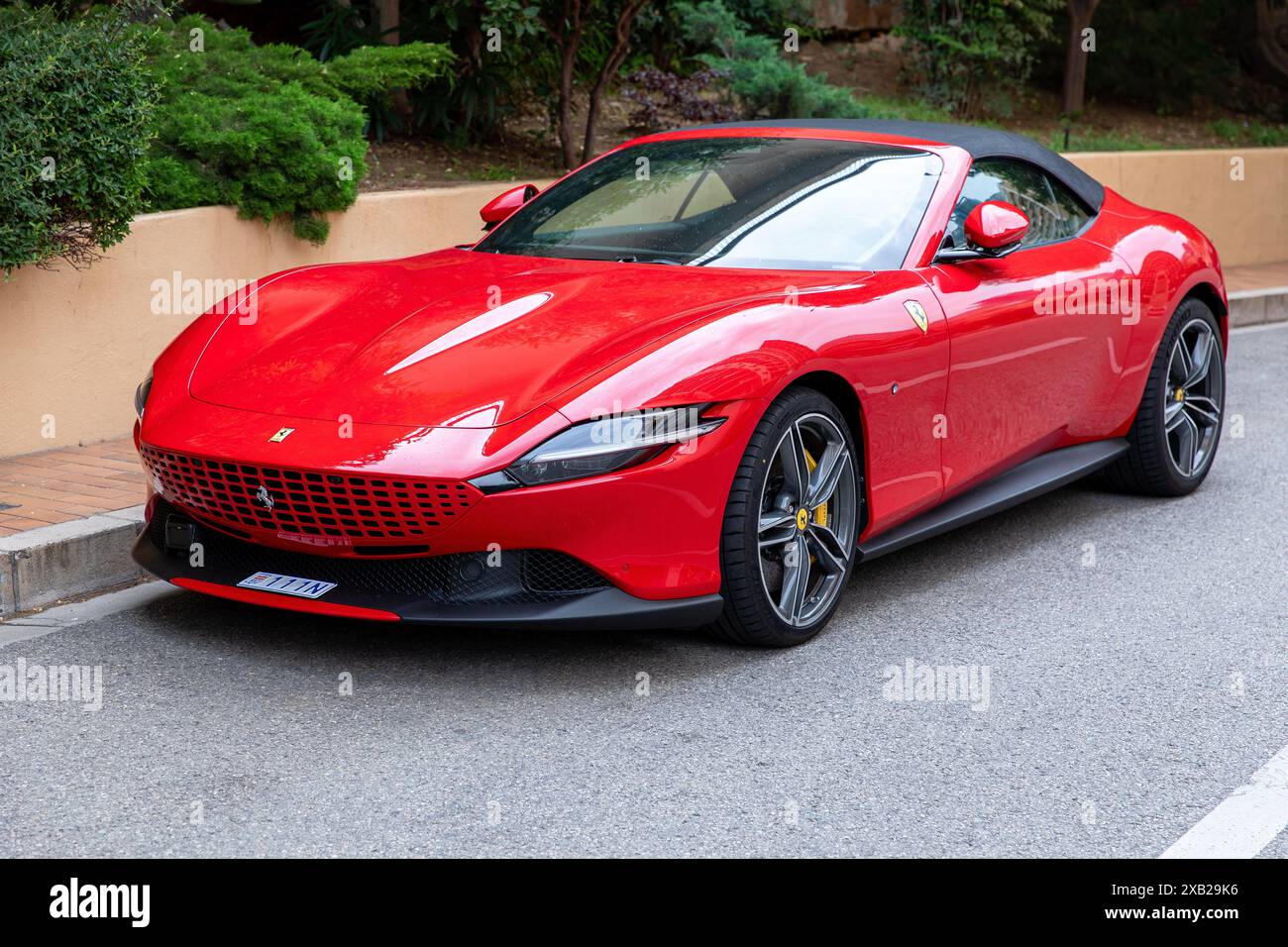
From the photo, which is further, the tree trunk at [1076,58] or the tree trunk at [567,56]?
the tree trunk at [1076,58]

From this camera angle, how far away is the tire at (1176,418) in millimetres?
6109

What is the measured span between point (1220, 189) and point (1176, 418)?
349 inches

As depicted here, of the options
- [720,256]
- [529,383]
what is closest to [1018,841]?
[529,383]

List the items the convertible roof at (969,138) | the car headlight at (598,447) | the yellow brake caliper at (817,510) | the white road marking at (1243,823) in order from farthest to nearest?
the convertible roof at (969,138) → the yellow brake caliper at (817,510) → the car headlight at (598,447) → the white road marking at (1243,823)

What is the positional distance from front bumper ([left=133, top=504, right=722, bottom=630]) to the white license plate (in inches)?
0.6

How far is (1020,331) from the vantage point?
17.0 feet

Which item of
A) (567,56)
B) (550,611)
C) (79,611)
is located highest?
(567,56)

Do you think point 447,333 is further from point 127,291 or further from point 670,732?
point 127,291

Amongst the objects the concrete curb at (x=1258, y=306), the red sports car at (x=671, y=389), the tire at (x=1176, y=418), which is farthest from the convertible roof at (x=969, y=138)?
the concrete curb at (x=1258, y=306)

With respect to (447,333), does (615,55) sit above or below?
above

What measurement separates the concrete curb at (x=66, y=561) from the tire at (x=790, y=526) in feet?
6.46

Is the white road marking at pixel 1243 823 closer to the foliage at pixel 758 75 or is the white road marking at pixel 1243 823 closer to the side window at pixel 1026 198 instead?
the side window at pixel 1026 198

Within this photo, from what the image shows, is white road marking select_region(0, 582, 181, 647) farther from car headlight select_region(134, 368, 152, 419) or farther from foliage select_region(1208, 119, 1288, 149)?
foliage select_region(1208, 119, 1288, 149)

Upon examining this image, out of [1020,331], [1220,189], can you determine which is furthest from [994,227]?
[1220,189]
